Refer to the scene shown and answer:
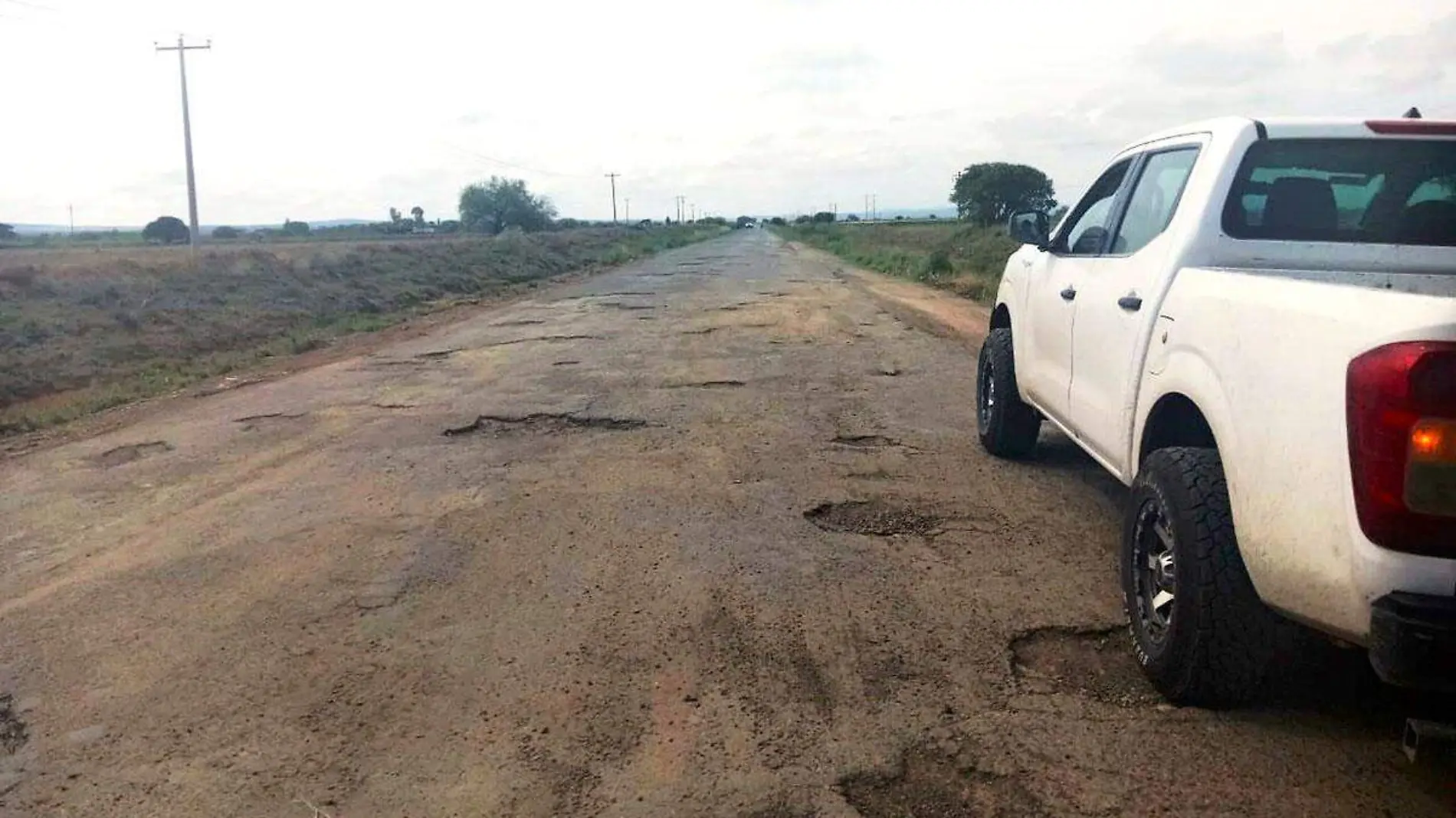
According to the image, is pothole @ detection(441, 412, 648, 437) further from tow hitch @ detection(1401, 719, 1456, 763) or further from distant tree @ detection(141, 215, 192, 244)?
distant tree @ detection(141, 215, 192, 244)

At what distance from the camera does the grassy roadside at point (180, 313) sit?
13641 mm

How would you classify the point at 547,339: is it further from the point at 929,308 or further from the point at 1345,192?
the point at 1345,192

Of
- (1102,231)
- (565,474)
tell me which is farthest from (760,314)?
(1102,231)

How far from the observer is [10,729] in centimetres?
367

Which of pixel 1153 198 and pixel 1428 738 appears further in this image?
pixel 1153 198

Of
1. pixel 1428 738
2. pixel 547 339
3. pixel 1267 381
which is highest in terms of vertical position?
pixel 1267 381

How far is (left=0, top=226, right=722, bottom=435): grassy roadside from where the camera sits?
13.6 metres

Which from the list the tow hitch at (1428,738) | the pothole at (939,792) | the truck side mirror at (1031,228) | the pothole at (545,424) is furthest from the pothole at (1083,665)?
the pothole at (545,424)

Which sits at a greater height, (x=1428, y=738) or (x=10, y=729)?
(x=1428, y=738)

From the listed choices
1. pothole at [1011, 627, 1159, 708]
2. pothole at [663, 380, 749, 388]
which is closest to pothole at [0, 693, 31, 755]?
pothole at [1011, 627, 1159, 708]

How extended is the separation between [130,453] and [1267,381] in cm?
776

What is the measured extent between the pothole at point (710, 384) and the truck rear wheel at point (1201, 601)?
259 inches

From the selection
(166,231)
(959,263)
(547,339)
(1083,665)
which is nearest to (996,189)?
(959,263)

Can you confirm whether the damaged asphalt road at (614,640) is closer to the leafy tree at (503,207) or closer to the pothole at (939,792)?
the pothole at (939,792)
